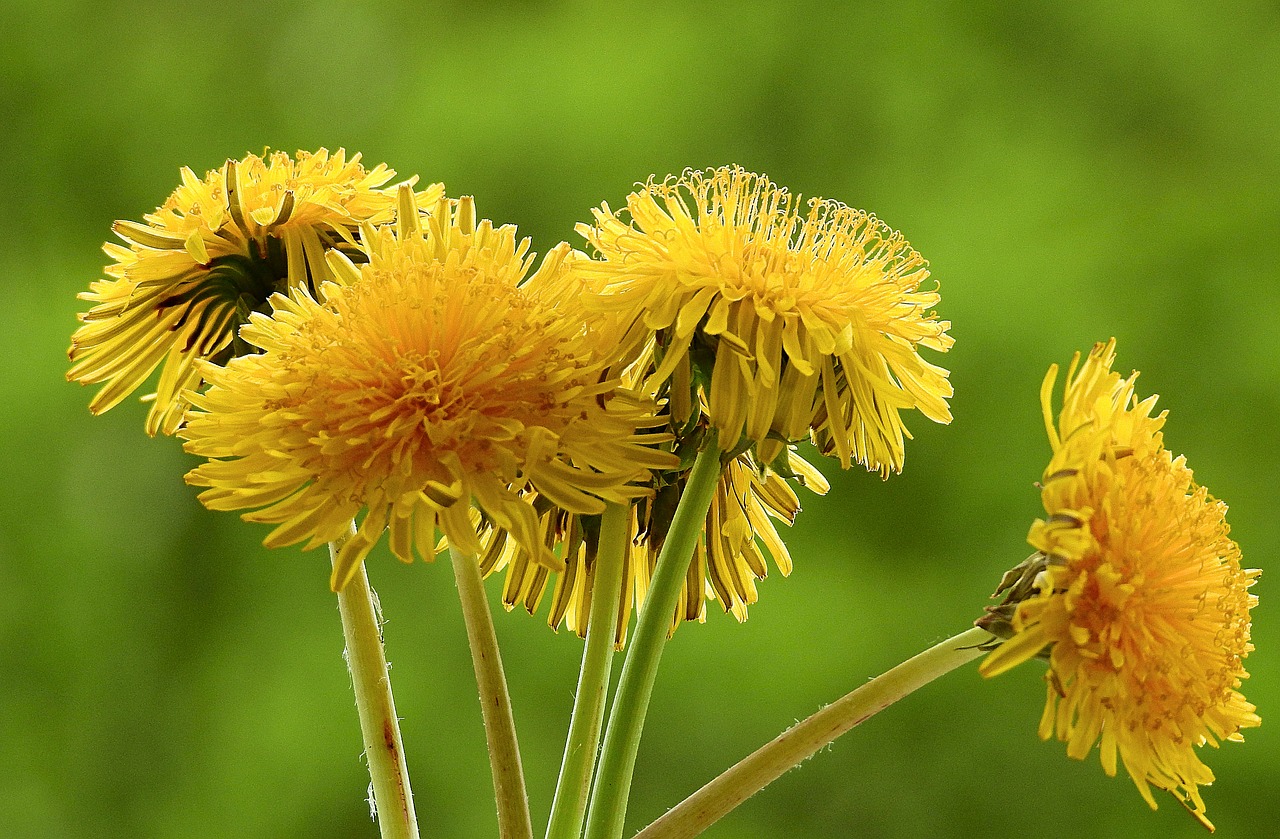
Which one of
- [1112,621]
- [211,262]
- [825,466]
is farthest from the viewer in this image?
[825,466]

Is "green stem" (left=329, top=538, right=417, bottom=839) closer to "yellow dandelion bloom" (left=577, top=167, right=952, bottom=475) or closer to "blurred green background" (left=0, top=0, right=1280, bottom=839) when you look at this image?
"yellow dandelion bloom" (left=577, top=167, right=952, bottom=475)

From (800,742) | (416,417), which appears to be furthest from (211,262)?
(800,742)

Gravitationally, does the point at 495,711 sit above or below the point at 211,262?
below

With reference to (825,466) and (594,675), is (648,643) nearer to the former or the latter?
(594,675)

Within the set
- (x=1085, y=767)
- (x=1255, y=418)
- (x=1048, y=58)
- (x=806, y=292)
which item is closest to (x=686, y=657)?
(x=1085, y=767)

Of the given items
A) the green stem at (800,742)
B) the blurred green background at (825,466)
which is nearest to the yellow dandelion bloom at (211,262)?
the green stem at (800,742)

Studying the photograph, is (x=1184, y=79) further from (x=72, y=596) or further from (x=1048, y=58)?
(x=72, y=596)

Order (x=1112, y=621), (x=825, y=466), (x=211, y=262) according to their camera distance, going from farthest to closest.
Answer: (x=825, y=466) → (x=211, y=262) → (x=1112, y=621)
